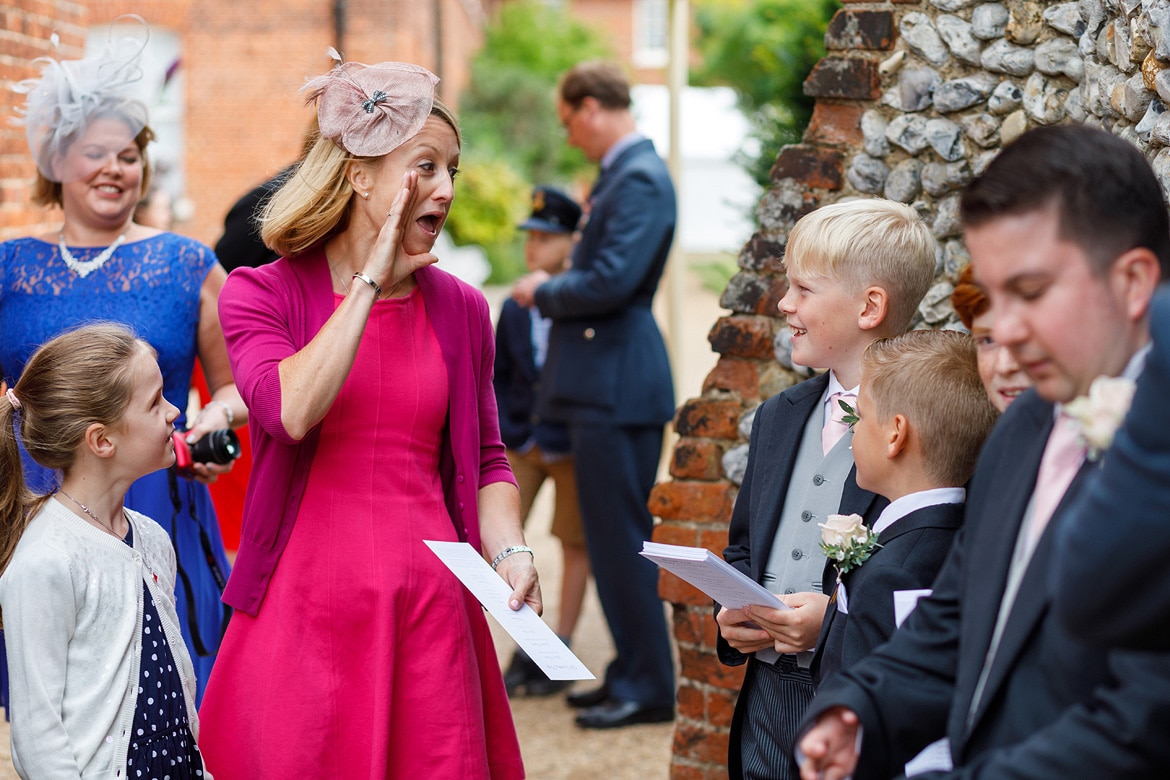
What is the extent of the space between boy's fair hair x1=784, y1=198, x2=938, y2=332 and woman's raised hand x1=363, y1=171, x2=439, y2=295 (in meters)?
0.81

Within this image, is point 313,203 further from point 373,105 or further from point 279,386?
point 279,386

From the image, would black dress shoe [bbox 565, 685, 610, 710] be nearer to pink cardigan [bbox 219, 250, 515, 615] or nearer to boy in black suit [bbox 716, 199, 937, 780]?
boy in black suit [bbox 716, 199, 937, 780]

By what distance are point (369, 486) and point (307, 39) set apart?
15.9 meters

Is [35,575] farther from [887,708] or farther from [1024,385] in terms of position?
[1024,385]

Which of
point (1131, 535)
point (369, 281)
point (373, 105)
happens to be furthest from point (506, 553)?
point (1131, 535)

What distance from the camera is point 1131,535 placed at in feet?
4.22

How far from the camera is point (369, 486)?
2.51m

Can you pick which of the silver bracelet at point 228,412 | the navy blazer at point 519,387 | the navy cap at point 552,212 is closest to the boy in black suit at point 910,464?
the silver bracelet at point 228,412

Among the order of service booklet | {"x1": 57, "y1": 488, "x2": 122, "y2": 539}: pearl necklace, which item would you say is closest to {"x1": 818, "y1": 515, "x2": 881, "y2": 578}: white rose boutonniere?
the order of service booklet

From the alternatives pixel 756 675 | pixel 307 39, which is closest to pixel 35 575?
pixel 756 675

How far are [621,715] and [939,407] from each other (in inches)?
126

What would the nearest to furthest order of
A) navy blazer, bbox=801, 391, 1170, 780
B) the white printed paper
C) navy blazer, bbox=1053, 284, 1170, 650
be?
navy blazer, bbox=1053, 284, 1170, 650 < navy blazer, bbox=801, 391, 1170, 780 < the white printed paper

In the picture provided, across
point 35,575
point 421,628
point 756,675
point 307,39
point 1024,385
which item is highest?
point 307,39

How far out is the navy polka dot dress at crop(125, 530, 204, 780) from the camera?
2480 millimetres
